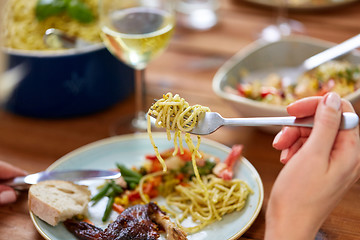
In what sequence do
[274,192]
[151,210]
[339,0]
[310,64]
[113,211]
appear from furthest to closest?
[339,0]
[310,64]
[113,211]
[151,210]
[274,192]

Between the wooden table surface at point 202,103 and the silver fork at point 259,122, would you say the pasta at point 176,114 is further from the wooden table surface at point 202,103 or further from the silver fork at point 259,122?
the wooden table surface at point 202,103

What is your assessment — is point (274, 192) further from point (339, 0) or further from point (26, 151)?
point (339, 0)

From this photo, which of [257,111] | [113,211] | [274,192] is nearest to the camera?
[274,192]

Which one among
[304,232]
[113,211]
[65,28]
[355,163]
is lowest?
[113,211]

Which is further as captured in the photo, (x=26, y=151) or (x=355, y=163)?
(x=26, y=151)

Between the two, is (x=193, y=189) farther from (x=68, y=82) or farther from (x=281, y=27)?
(x=281, y=27)

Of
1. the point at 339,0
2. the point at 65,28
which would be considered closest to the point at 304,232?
the point at 65,28

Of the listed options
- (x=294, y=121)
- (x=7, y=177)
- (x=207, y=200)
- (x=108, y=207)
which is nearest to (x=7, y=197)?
(x=7, y=177)
